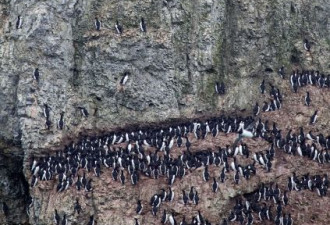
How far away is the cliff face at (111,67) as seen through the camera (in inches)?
969

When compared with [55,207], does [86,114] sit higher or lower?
higher

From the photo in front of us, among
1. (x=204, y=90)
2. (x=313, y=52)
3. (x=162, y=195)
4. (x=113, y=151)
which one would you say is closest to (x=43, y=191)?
(x=113, y=151)

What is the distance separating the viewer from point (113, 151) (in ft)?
76.7

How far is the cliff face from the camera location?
24609mm

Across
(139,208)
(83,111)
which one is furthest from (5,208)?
(139,208)

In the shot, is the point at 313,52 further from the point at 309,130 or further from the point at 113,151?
the point at 113,151

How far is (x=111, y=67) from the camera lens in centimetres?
2553

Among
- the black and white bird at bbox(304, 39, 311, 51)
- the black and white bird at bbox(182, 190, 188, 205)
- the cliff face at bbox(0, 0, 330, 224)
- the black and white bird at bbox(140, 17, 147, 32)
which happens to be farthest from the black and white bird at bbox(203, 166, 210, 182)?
the black and white bird at bbox(304, 39, 311, 51)

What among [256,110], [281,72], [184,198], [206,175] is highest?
[281,72]

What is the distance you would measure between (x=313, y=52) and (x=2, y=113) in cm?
1353

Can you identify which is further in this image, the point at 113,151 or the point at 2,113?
the point at 2,113

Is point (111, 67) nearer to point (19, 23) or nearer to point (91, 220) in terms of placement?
point (19, 23)

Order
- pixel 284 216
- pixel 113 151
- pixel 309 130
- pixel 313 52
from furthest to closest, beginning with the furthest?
pixel 313 52 → pixel 309 130 → pixel 113 151 → pixel 284 216

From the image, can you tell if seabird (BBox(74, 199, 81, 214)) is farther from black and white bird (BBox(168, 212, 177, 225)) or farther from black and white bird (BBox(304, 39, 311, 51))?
black and white bird (BBox(304, 39, 311, 51))
